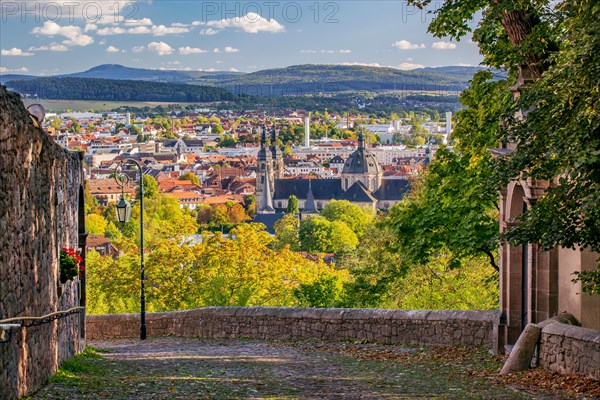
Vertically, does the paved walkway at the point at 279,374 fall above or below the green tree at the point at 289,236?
above

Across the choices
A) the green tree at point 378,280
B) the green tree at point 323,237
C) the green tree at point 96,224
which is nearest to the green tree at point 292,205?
the green tree at point 96,224

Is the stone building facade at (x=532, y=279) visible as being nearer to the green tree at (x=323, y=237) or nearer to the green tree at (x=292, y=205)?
the green tree at (x=323, y=237)

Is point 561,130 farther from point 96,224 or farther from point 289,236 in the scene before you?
point 96,224

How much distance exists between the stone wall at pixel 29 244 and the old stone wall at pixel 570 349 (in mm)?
5089

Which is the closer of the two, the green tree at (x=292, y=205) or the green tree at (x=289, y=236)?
the green tree at (x=289, y=236)

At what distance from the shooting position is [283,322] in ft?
59.4

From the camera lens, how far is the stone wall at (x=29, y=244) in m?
7.90

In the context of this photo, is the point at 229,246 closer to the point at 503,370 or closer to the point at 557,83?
the point at 503,370

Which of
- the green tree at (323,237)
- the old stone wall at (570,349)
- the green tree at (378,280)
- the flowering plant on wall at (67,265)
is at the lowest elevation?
the green tree at (323,237)

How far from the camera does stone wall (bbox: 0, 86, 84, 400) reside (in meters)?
7.90

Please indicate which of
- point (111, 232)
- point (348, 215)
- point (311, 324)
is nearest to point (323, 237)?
point (111, 232)

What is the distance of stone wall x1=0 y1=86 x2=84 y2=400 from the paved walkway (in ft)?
1.20

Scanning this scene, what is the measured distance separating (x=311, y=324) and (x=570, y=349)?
23.8 ft

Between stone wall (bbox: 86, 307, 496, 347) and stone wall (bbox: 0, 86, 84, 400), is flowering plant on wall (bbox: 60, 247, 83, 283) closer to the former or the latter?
stone wall (bbox: 0, 86, 84, 400)
